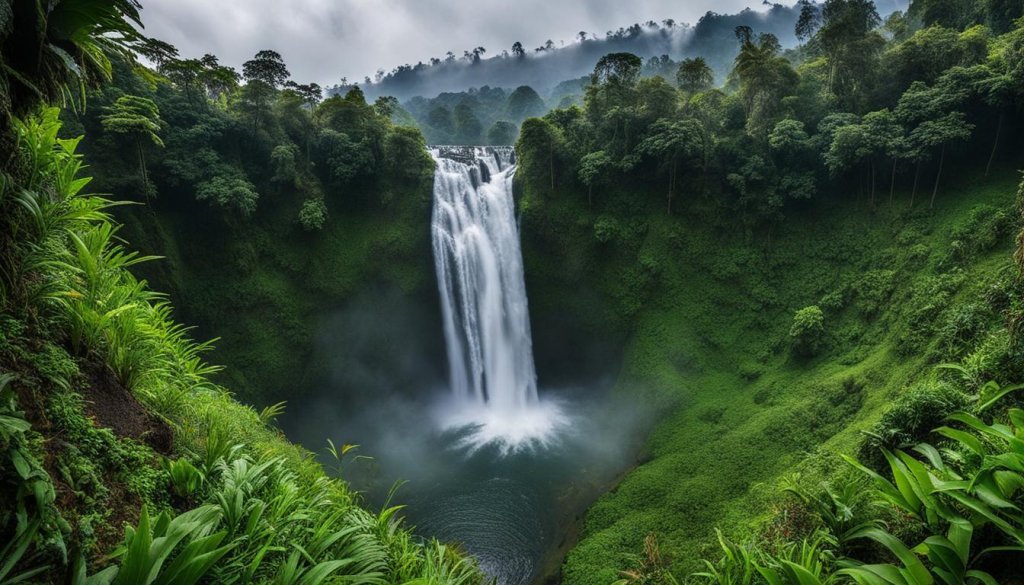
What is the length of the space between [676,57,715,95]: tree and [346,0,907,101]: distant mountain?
6918 centimetres

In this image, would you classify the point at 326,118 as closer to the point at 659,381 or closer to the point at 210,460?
the point at 659,381

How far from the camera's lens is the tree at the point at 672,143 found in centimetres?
1686

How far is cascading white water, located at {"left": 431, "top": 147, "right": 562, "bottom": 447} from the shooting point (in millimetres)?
17281

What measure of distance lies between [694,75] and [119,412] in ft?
83.4

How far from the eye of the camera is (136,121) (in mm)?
12234

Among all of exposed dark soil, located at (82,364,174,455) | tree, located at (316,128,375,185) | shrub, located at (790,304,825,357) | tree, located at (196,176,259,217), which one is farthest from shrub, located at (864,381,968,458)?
tree, located at (316,128,375,185)

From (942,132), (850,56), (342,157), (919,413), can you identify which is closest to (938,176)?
(942,132)

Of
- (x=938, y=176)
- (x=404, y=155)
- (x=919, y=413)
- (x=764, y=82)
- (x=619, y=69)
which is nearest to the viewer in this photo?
(x=919, y=413)

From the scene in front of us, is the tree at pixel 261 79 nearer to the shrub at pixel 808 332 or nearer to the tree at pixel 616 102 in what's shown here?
the tree at pixel 616 102

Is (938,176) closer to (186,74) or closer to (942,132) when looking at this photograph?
(942,132)

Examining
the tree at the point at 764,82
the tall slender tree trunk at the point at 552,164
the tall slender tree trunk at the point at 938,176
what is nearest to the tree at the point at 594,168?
the tall slender tree trunk at the point at 552,164

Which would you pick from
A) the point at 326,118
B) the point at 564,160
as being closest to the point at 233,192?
the point at 326,118

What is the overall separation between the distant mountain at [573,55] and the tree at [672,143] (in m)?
78.5

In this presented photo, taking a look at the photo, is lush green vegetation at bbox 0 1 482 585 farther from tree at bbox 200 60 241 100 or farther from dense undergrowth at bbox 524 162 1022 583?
tree at bbox 200 60 241 100
